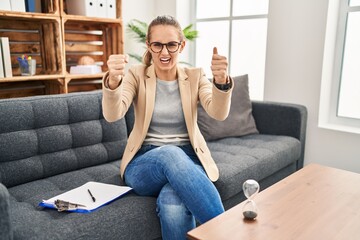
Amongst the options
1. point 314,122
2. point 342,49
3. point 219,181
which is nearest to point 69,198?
point 219,181

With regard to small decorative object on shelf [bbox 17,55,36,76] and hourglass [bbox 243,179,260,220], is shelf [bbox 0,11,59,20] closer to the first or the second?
small decorative object on shelf [bbox 17,55,36,76]

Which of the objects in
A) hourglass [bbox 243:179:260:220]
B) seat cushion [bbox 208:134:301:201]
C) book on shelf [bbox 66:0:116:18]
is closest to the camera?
hourglass [bbox 243:179:260:220]

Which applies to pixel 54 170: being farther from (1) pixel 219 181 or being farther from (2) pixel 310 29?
(2) pixel 310 29

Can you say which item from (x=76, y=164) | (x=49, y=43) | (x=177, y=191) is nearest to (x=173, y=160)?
(x=177, y=191)

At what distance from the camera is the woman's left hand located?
1336mm

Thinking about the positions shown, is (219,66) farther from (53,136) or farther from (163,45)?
(53,136)

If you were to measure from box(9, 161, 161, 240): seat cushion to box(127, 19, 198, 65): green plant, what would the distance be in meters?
1.79

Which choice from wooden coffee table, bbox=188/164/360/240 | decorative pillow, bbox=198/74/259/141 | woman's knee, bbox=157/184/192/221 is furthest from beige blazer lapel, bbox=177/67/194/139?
decorative pillow, bbox=198/74/259/141

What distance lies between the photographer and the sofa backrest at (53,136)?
1547mm

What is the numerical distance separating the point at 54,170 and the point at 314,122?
188 cm

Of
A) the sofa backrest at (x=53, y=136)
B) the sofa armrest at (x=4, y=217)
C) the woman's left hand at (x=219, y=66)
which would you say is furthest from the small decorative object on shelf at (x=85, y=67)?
the sofa armrest at (x=4, y=217)

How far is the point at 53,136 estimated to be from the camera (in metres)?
1.68

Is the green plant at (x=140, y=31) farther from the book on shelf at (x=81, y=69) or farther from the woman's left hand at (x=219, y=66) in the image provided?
the woman's left hand at (x=219, y=66)

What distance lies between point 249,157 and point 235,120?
0.52 m
